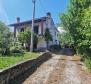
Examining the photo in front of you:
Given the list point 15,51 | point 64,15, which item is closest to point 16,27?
point 15,51

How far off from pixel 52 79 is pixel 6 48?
46.1ft

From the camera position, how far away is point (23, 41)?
43.2 metres

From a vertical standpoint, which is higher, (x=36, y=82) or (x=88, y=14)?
(x=88, y=14)

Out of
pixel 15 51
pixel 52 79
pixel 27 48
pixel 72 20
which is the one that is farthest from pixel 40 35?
pixel 52 79

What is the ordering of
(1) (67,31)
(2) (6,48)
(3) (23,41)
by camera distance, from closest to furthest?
(2) (6,48), (1) (67,31), (3) (23,41)

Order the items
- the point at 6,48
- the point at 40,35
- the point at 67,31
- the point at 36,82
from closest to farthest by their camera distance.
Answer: the point at 36,82 < the point at 6,48 < the point at 67,31 < the point at 40,35

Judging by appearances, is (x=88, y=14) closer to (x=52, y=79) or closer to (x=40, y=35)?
(x=52, y=79)

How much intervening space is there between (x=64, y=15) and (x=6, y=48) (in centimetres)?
769

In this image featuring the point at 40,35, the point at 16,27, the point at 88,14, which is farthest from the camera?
the point at 16,27

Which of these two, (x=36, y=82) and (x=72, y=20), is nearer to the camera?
(x=36, y=82)

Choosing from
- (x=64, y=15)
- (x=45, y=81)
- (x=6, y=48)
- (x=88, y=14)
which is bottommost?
(x=45, y=81)

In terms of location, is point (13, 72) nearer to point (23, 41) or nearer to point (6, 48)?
point (6, 48)

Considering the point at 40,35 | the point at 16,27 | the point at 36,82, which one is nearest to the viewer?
the point at 36,82

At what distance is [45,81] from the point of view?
13039 millimetres
